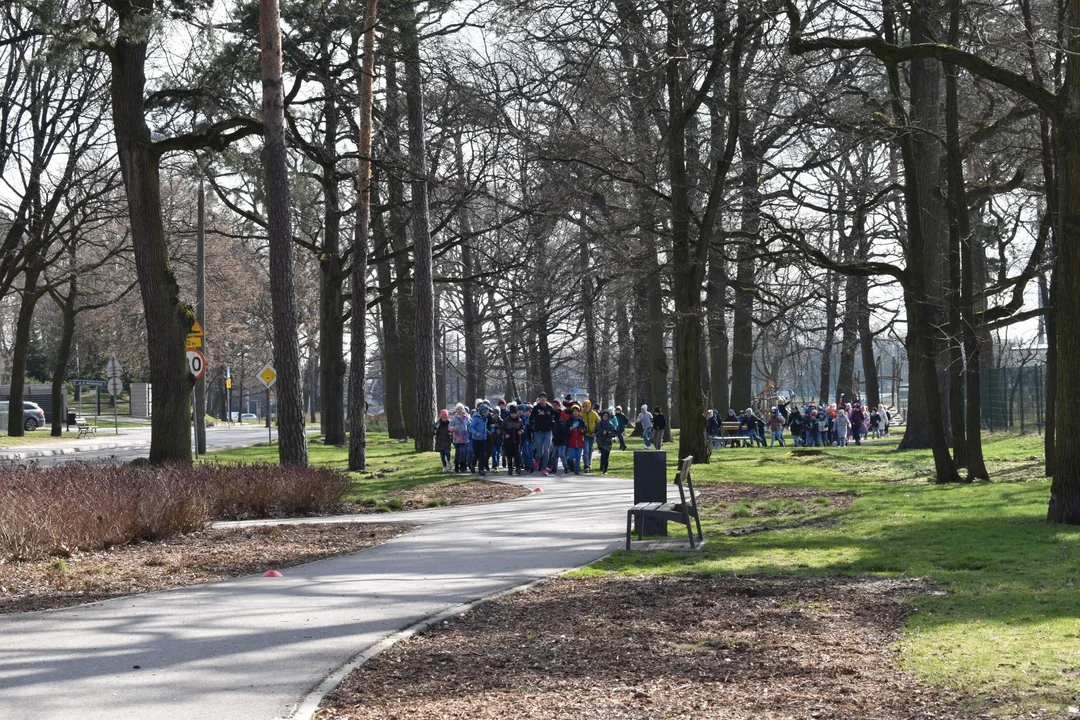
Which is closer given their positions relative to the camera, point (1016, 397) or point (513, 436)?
point (513, 436)

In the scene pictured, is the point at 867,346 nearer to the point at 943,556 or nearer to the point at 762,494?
the point at 762,494

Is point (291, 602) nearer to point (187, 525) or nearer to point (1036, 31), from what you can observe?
point (187, 525)

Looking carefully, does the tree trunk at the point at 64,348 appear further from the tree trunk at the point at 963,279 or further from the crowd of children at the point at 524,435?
the tree trunk at the point at 963,279

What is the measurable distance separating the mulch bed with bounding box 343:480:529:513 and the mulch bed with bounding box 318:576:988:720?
9743 mm

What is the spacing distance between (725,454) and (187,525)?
2335 centimetres

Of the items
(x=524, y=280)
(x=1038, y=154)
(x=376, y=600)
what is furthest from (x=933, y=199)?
(x=376, y=600)

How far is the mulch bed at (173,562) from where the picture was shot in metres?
11.0

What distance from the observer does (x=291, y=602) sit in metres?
10.5

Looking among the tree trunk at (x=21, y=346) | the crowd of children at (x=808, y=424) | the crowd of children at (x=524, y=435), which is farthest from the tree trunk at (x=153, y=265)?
the tree trunk at (x=21, y=346)

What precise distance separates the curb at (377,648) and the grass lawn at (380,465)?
1000cm

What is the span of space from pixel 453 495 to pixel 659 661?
1478 cm

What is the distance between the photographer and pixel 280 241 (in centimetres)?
2375

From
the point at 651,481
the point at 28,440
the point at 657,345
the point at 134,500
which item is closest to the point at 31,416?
the point at 28,440

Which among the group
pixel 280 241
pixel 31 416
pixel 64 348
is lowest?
pixel 31 416
